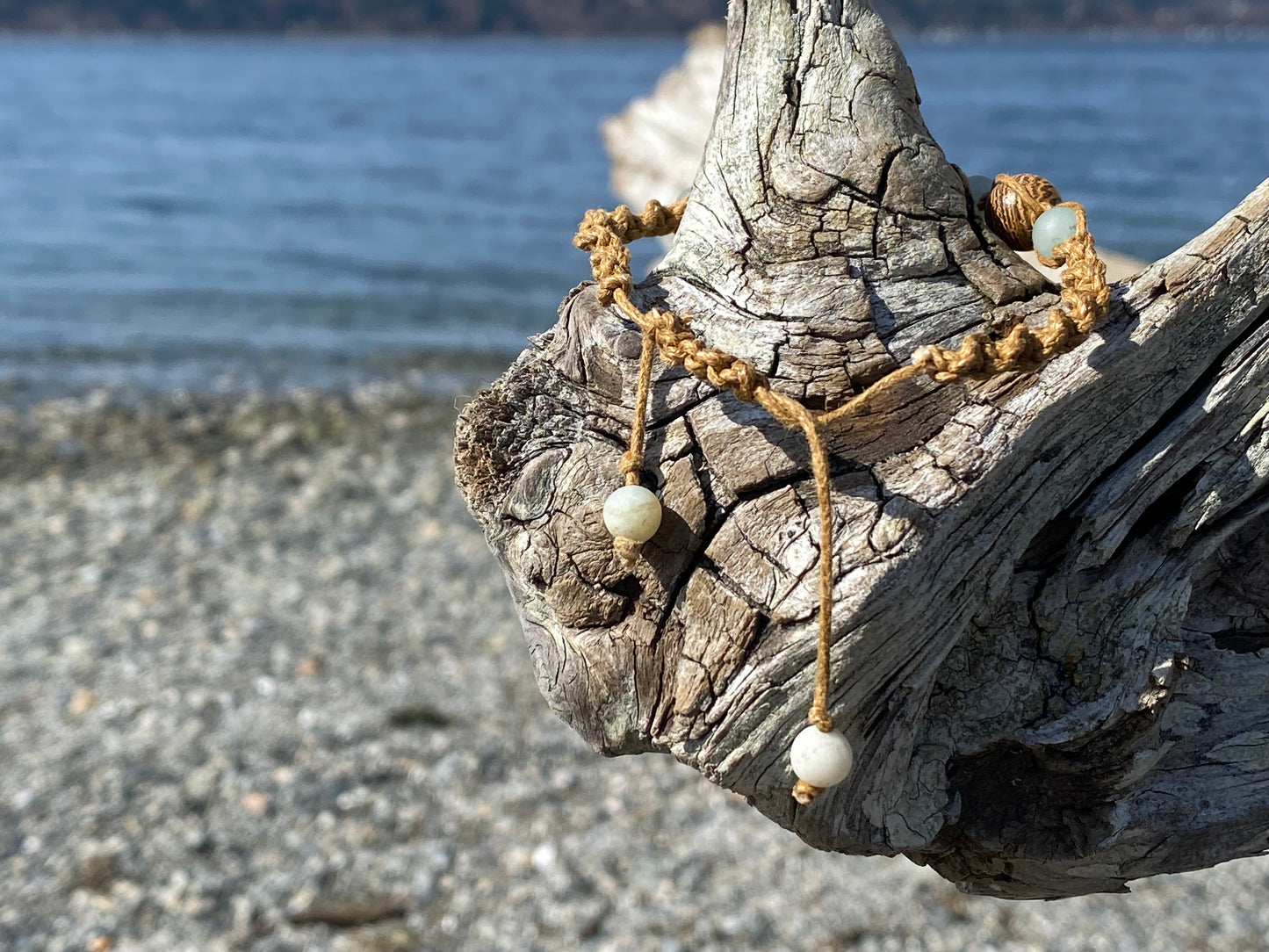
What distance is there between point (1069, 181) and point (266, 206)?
14638mm

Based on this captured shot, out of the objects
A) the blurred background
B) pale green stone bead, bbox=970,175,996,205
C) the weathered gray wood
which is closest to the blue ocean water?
the blurred background

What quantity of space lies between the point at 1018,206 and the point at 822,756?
0.91 meters

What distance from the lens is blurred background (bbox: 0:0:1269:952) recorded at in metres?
4.83

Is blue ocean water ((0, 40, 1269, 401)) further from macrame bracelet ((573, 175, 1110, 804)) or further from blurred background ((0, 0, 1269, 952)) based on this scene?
macrame bracelet ((573, 175, 1110, 804))

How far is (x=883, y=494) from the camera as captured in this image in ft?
4.66

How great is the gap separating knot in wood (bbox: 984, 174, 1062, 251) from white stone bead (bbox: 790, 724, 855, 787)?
85 cm

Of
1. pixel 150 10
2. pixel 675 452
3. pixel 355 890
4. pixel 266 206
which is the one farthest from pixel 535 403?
pixel 150 10

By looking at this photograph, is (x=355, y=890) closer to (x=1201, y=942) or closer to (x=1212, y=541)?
(x=1201, y=942)

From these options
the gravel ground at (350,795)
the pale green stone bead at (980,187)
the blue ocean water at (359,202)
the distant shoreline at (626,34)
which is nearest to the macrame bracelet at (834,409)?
the pale green stone bead at (980,187)

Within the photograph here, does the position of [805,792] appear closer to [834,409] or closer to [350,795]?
[834,409]

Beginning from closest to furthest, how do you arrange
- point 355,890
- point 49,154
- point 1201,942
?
point 1201,942 < point 355,890 < point 49,154

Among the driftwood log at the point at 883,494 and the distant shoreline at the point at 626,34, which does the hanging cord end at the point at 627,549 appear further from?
the distant shoreline at the point at 626,34

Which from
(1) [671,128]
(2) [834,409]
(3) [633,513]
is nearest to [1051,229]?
(2) [834,409]

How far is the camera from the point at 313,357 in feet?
41.7
